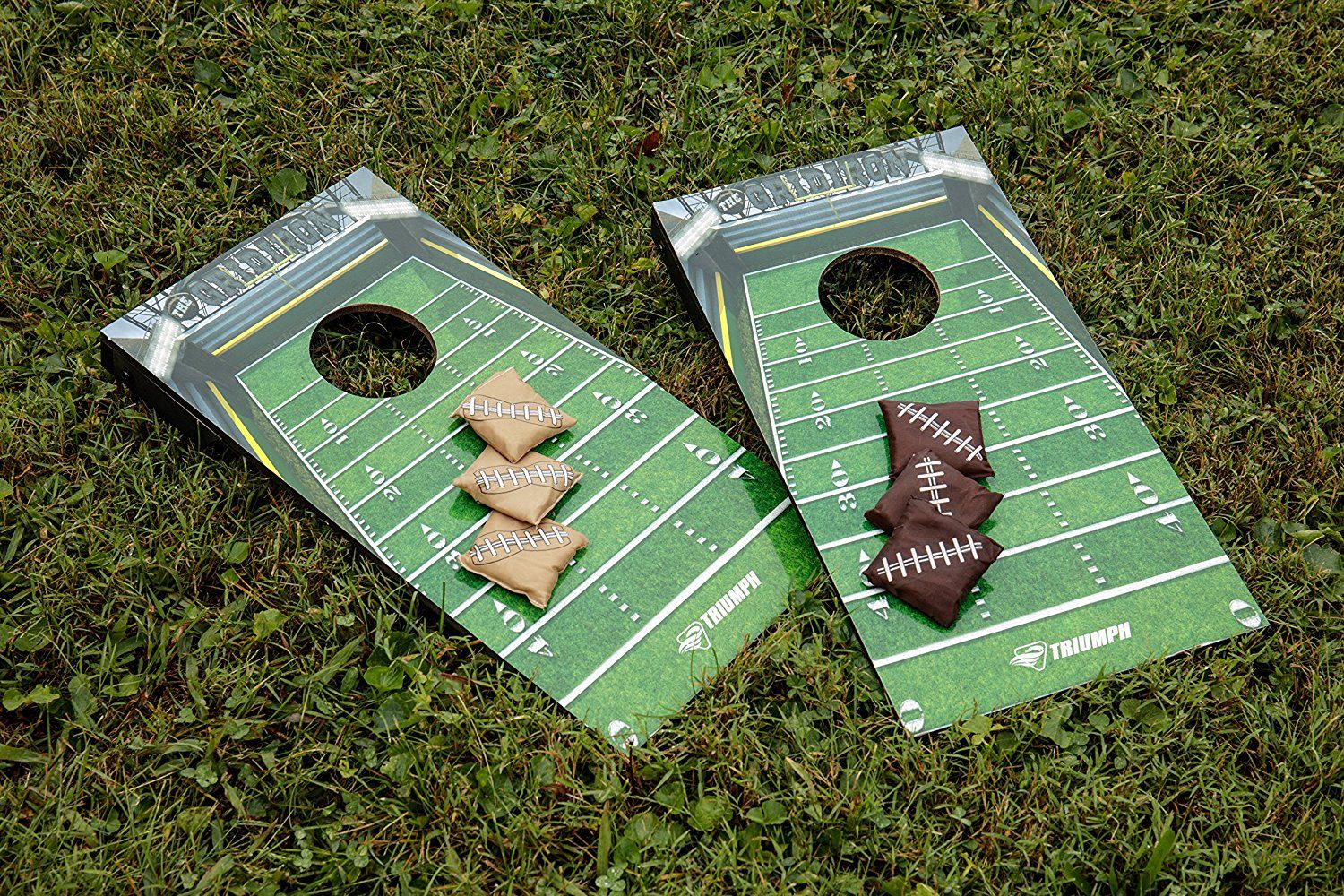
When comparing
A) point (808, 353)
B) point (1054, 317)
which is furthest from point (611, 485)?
point (1054, 317)

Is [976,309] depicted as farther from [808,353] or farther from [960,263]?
[808,353]

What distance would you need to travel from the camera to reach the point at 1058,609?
185 centimetres

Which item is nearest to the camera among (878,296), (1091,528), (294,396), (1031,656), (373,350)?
(1031,656)

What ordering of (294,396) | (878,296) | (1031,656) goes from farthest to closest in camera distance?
(878,296), (294,396), (1031,656)

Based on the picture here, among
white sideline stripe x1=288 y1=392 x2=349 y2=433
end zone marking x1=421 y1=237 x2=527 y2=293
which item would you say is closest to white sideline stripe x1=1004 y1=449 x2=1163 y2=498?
end zone marking x1=421 y1=237 x2=527 y2=293

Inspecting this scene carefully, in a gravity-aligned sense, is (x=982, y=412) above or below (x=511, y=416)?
below

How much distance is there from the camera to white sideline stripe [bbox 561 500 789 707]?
1790 millimetres

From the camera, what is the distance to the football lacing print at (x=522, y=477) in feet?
6.31

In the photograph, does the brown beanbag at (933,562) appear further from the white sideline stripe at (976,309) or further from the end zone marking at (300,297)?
the end zone marking at (300,297)

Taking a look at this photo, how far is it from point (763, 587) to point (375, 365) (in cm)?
85

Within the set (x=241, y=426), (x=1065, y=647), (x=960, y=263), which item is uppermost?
(x=241, y=426)

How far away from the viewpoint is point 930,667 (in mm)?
1811

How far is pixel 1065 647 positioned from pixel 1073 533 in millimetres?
192

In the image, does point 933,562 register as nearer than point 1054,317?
Yes
